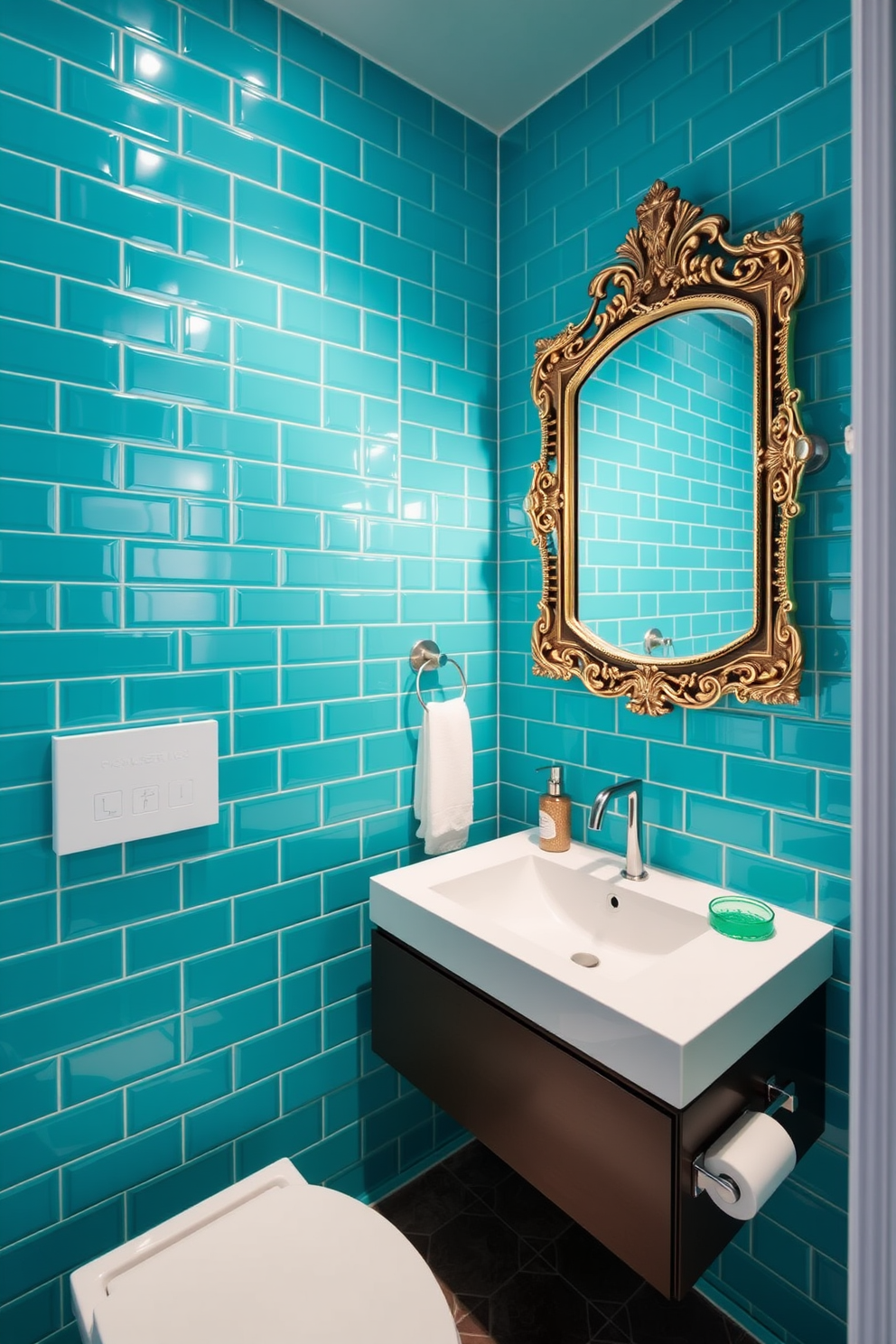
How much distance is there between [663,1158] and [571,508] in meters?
1.26

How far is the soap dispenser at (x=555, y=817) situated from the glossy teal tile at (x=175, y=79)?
1535 millimetres

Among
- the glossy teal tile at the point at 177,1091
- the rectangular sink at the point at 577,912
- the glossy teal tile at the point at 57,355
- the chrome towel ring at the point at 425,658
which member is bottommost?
the glossy teal tile at the point at 177,1091

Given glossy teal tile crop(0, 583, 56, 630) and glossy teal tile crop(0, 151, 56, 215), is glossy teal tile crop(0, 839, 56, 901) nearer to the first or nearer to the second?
glossy teal tile crop(0, 583, 56, 630)

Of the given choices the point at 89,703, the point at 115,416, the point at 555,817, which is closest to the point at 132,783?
the point at 89,703

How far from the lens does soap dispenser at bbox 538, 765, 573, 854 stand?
1647mm

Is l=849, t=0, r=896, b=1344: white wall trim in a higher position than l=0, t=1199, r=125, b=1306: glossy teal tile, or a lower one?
higher

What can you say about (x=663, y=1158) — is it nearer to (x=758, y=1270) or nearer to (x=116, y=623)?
(x=758, y=1270)

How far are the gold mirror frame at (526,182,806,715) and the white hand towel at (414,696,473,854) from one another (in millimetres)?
256

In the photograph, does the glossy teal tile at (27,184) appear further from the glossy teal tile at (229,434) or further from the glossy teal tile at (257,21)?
the glossy teal tile at (257,21)

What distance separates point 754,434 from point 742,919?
88cm

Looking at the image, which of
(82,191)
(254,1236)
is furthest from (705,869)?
(82,191)

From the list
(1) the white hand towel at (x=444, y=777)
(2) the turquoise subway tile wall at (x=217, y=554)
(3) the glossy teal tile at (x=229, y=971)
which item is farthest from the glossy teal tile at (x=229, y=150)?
(3) the glossy teal tile at (x=229, y=971)

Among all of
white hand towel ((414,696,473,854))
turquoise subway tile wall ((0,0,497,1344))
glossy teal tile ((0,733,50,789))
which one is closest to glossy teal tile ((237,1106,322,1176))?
turquoise subway tile wall ((0,0,497,1344))

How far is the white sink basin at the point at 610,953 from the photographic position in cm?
100
